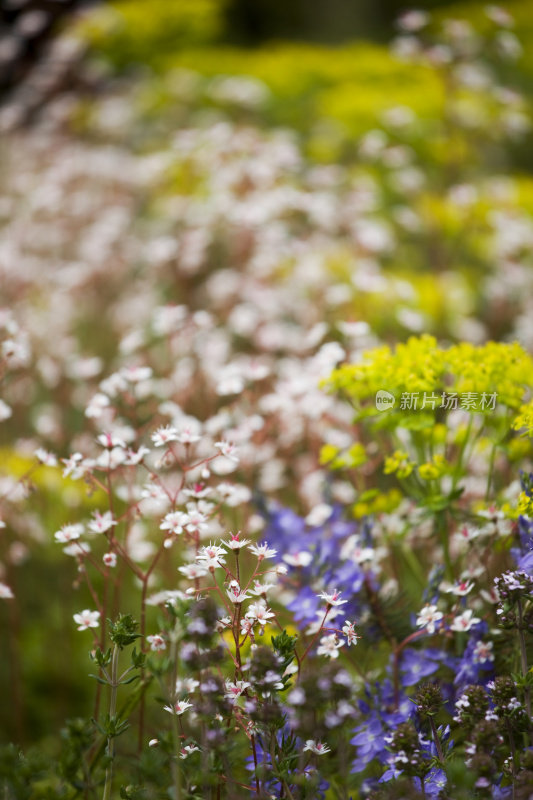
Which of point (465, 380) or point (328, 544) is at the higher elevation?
point (465, 380)

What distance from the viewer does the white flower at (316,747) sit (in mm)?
1157

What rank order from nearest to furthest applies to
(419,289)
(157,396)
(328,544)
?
(328,544)
(157,396)
(419,289)

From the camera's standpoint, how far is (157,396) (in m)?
2.83

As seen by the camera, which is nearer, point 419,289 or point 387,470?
point 387,470

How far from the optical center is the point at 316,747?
118 cm

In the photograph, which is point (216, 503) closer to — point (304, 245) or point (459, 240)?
point (304, 245)

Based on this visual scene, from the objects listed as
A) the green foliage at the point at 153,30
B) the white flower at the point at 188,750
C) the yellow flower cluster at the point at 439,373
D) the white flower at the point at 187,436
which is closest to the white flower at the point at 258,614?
the white flower at the point at 188,750

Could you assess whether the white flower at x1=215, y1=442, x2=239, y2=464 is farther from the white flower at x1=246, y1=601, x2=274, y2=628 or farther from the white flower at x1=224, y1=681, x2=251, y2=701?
the white flower at x1=224, y1=681, x2=251, y2=701

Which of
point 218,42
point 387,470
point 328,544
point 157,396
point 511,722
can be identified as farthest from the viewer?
point 218,42

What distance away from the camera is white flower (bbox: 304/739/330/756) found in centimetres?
116

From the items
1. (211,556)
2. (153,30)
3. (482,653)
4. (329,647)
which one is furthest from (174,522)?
(153,30)

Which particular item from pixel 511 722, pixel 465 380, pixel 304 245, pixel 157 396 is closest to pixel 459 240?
pixel 304 245

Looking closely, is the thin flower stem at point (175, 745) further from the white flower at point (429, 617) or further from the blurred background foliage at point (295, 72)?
the blurred background foliage at point (295, 72)

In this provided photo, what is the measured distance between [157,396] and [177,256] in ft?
4.45
